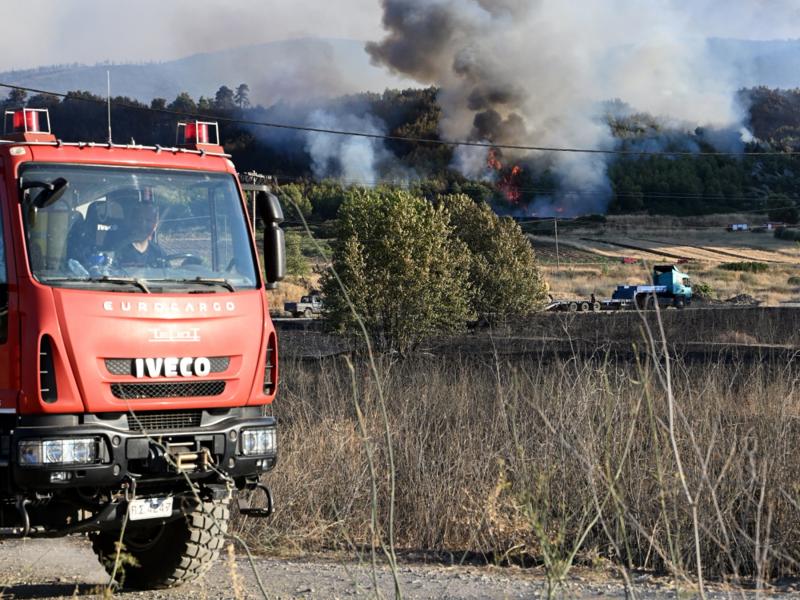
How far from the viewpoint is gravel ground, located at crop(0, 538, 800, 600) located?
7863mm

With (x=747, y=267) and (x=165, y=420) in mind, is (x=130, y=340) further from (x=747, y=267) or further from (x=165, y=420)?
(x=747, y=267)

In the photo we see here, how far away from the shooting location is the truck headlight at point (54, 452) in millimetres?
6613

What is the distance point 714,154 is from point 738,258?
31.8m

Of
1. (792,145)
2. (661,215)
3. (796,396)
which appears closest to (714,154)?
(661,215)

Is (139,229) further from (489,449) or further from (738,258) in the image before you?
(738,258)

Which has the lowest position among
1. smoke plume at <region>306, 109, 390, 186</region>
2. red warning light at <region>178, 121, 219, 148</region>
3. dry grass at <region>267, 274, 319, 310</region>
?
dry grass at <region>267, 274, 319, 310</region>

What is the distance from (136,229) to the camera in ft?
24.2

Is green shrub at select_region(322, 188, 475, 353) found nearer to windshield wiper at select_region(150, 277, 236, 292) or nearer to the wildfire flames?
windshield wiper at select_region(150, 277, 236, 292)

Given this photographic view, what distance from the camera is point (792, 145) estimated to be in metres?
134

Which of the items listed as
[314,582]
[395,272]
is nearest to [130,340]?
[314,582]

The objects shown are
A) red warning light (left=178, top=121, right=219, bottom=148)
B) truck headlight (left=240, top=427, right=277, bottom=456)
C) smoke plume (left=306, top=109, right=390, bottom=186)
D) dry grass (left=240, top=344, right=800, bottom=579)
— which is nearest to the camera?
truck headlight (left=240, top=427, right=277, bottom=456)

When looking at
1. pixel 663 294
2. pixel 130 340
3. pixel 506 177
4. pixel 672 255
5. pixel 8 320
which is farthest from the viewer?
pixel 506 177

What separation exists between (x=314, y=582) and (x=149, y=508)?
1.71 metres

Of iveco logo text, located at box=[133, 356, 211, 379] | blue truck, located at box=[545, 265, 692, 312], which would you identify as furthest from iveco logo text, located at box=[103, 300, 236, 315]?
blue truck, located at box=[545, 265, 692, 312]
